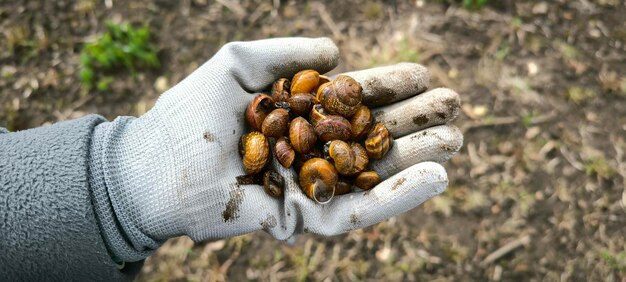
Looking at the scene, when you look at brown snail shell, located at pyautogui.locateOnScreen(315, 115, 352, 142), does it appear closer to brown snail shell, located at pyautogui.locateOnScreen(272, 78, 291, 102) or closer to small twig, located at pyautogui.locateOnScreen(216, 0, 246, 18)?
brown snail shell, located at pyautogui.locateOnScreen(272, 78, 291, 102)

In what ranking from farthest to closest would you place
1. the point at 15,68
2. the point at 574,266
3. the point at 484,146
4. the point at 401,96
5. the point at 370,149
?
the point at 15,68 → the point at 484,146 → the point at 574,266 → the point at 401,96 → the point at 370,149

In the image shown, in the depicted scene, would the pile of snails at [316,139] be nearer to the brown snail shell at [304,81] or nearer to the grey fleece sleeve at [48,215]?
the brown snail shell at [304,81]

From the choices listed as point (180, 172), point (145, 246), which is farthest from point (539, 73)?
point (145, 246)

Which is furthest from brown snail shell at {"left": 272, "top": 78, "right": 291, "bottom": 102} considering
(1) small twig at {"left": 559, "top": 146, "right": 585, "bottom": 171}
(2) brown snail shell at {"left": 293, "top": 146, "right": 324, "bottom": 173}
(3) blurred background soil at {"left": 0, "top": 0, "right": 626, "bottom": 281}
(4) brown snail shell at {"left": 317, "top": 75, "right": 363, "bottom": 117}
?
(1) small twig at {"left": 559, "top": 146, "right": 585, "bottom": 171}

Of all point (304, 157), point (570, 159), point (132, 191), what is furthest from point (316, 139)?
point (570, 159)

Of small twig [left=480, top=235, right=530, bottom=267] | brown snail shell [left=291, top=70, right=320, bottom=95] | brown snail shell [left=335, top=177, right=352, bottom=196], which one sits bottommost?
small twig [left=480, top=235, right=530, bottom=267]

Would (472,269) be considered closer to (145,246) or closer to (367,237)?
(367,237)

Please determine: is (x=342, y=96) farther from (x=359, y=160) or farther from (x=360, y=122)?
(x=359, y=160)
